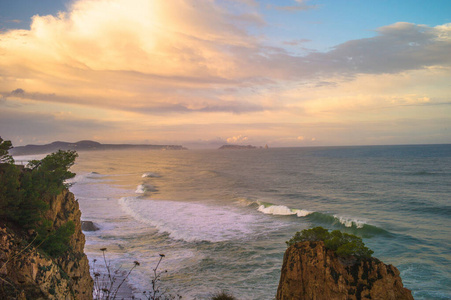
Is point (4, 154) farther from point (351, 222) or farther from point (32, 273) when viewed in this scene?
point (351, 222)

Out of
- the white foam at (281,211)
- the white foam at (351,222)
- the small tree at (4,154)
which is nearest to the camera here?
the small tree at (4,154)

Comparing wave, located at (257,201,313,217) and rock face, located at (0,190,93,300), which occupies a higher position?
rock face, located at (0,190,93,300)

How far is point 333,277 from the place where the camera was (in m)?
10.5

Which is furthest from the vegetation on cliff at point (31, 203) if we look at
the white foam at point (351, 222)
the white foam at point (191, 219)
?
the white foam at point (351, 222)

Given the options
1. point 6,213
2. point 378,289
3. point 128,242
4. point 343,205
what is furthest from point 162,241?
point 343,205

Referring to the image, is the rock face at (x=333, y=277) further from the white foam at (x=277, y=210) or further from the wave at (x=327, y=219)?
the white foam at (x=277, y=210)

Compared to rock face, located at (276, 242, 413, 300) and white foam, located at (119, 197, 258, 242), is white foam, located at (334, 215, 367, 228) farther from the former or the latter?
rock face, located at (276, 242, 413, 300)

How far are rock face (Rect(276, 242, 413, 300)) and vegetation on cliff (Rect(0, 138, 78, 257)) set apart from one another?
31.3 ft

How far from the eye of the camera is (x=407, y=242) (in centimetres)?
2467

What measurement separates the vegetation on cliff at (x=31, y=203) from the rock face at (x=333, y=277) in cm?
953

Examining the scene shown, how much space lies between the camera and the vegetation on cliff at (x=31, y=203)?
12469 mm

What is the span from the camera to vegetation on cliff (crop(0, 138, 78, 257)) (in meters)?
12.5

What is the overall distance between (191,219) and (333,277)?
24.0 m

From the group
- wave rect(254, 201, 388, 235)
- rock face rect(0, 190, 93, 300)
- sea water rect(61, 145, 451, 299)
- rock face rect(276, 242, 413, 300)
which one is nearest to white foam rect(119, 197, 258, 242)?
sea water rect(61, 145, 451, 299)
